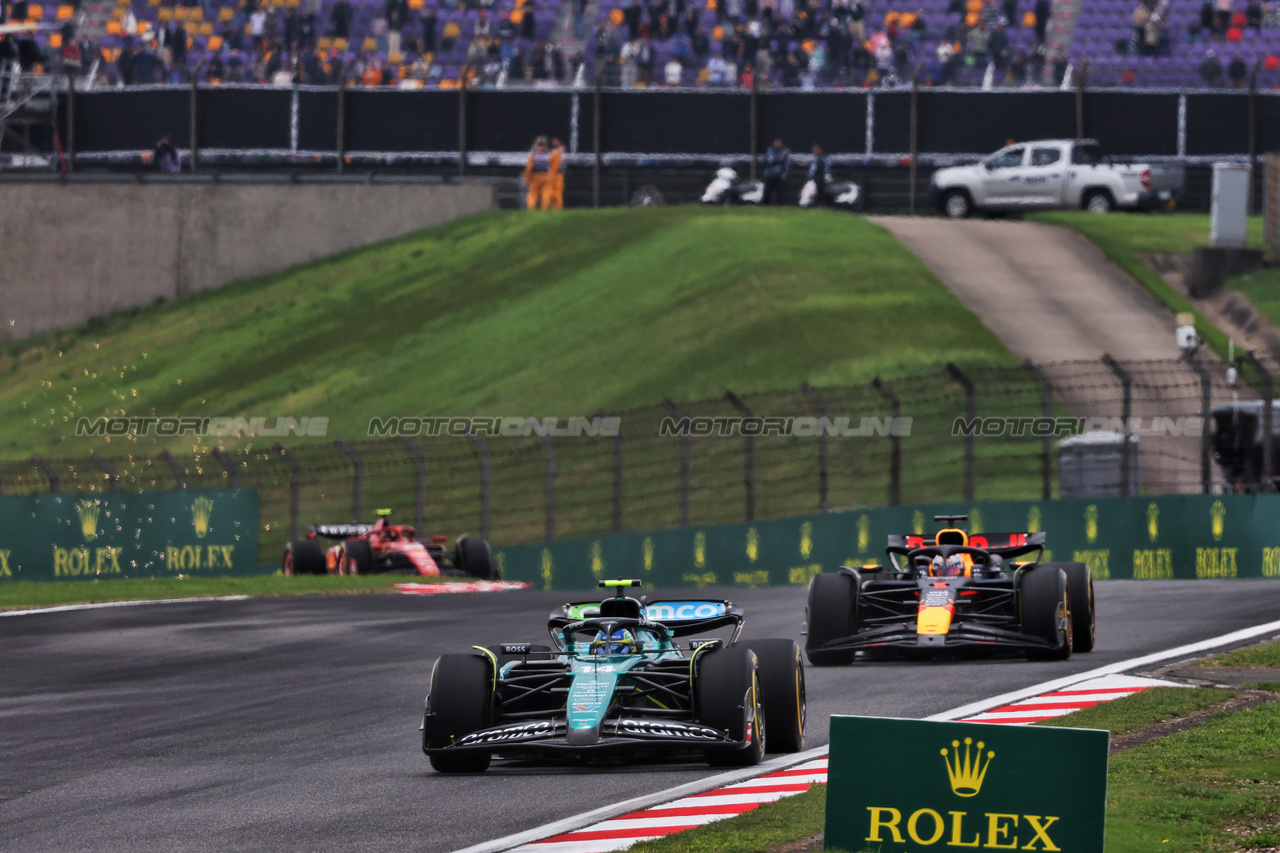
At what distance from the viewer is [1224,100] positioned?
3641 cm

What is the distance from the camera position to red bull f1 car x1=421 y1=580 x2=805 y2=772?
8922 millimetres

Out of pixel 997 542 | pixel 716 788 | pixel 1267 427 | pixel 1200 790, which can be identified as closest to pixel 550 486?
pixel 1267 427

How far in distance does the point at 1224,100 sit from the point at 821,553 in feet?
57.7

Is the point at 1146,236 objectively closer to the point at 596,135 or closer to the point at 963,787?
the point at 596,135

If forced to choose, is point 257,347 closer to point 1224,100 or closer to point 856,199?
point 856,199

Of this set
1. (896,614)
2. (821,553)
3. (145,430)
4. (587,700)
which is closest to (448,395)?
(145,430)

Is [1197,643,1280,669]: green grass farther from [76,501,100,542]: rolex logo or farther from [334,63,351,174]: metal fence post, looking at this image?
[334,63,351,174]: metal fence post

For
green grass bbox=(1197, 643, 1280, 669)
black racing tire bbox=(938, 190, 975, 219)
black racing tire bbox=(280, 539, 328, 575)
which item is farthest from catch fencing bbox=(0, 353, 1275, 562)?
green grass bbox=(1197, 643, 1280, 669)

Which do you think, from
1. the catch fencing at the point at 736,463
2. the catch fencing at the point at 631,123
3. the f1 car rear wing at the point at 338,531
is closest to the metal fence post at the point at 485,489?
the catch fencing at the point at 736,463

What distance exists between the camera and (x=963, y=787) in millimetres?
5684

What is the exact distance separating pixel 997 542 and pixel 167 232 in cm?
A: 3012

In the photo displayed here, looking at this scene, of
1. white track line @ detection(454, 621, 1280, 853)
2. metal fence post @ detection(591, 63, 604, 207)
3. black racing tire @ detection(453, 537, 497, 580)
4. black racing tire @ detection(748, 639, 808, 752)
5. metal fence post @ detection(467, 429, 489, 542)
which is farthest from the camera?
metal fence post @ detection(591, 63, 604, 207)

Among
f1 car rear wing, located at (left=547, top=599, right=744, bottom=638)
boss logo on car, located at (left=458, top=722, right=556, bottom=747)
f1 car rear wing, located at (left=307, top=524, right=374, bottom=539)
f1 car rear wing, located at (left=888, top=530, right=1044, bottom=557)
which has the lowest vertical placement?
f1 car rear wing, located at (left=307, top=524, right=374, bottom=539)

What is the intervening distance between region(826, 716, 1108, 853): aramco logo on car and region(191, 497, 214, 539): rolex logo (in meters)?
21.0
